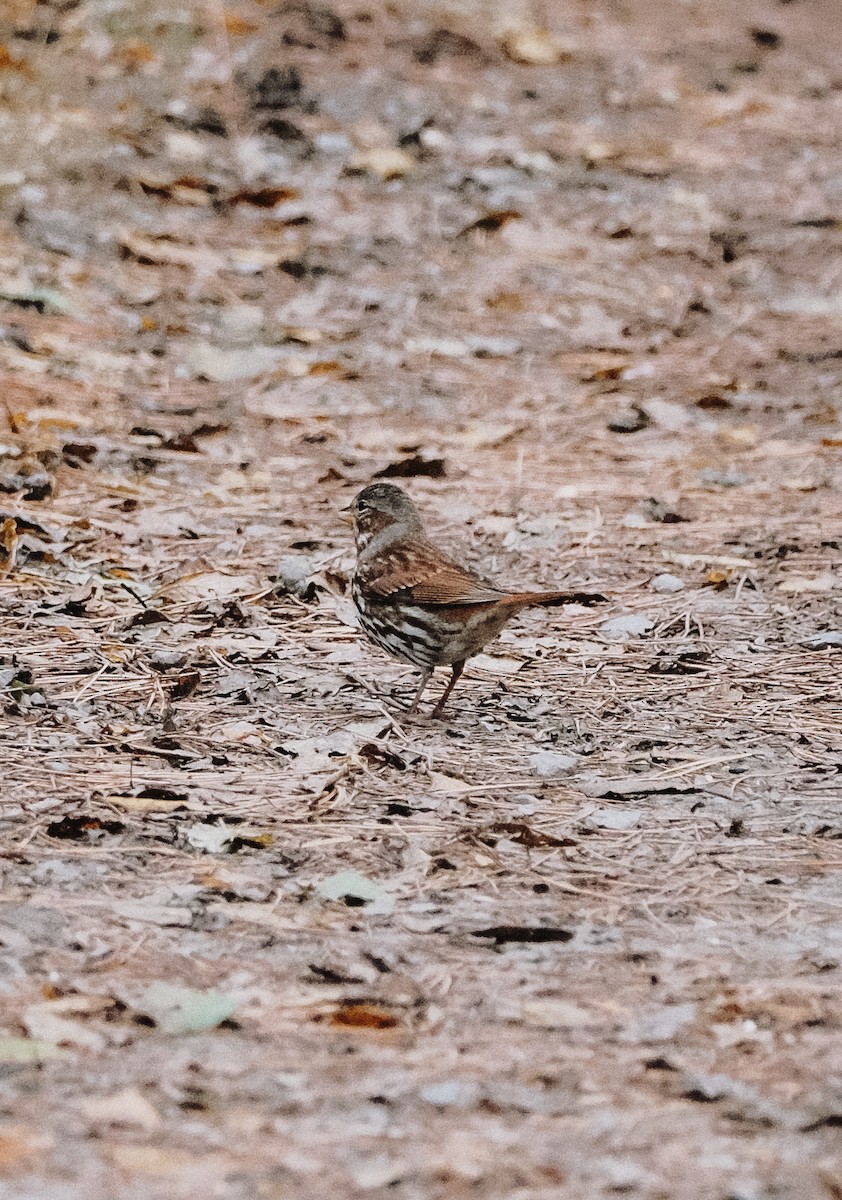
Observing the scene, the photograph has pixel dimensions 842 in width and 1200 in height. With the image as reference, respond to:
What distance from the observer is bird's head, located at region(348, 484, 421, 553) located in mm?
5207

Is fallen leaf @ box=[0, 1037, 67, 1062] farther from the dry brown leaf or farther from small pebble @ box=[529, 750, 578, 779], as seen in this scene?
the dry brown leaf

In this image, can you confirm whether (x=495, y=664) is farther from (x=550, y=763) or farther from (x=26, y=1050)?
(x=26, y=1050)

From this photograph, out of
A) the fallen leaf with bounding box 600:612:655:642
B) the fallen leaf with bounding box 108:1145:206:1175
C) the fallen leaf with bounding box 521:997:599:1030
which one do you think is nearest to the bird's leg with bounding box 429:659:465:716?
the fallen leaf with bounding box 600:612:655:642

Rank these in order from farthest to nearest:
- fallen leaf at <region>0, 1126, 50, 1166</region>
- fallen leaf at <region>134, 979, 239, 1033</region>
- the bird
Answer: the bird < fallen leaf at <region>134, 979, 239, 1033</region> < fallen leaf at <region>0, 1126, 50, 1166</region>

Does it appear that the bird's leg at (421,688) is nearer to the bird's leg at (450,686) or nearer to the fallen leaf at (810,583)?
the bird's leg at (450,686)

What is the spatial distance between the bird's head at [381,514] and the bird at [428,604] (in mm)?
133

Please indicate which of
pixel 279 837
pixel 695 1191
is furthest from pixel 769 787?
pixel 695 1191

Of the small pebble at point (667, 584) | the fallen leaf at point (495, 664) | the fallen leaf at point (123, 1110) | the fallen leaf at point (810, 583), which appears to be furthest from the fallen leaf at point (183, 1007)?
the fallen leaf at point (810, 583)

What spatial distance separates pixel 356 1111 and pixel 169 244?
6775 millimetres

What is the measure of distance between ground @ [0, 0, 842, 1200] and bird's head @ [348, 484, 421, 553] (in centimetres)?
32

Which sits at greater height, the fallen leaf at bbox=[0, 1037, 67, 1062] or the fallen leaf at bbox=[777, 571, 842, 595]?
the fallen leaf at bbox=[0, 1037, 67, 1062]

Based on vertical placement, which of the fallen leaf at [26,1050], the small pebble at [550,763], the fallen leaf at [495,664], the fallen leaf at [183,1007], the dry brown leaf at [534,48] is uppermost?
the dry brown leaf at [534,48]

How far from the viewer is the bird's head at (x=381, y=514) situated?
17.1ft

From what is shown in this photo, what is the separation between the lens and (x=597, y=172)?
392 inches
